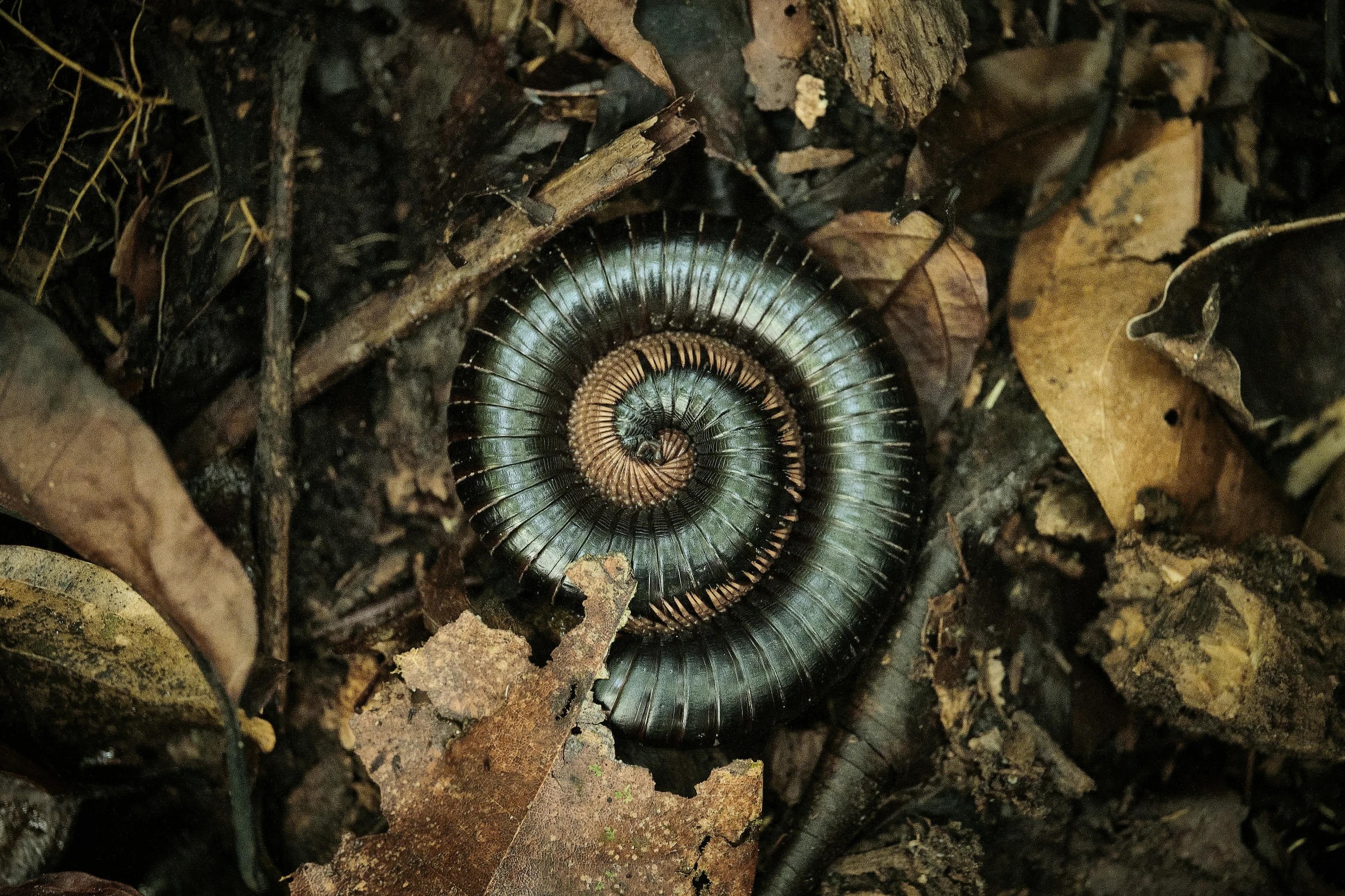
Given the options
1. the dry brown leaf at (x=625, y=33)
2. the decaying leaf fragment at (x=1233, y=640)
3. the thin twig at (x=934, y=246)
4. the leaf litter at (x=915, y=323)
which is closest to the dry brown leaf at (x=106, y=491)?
the leaf litter at (x=915, y=323)

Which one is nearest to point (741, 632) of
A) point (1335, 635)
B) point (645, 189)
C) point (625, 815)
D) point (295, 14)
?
point (625, 815)

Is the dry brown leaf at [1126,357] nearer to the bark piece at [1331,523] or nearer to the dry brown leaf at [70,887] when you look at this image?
the bark piece at [1331,523]

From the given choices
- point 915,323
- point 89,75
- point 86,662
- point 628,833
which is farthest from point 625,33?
point 86,662

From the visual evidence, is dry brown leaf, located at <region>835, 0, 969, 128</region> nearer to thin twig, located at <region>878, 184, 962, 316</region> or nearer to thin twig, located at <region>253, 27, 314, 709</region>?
thin twig, located at <region>878, 184, 962, 316</region>

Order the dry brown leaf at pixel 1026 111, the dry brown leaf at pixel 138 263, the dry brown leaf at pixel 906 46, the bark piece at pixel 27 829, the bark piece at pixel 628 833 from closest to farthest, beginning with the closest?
the bark piece at pixel 628 833, the dry brown leaf at pixel 906 46, the bark piece at pixel 27 829, the dry brown leaf at pixel 1026 111, the dry brown leaf at pixel 138 263

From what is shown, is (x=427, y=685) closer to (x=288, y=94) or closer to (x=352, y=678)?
(x=352, y=678)

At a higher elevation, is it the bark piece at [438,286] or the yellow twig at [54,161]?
the yellow twig at [54,161]

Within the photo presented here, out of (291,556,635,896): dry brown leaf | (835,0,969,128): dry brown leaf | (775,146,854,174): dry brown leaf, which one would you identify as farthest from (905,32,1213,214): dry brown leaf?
(291,556,635,896): dry brown leaf
